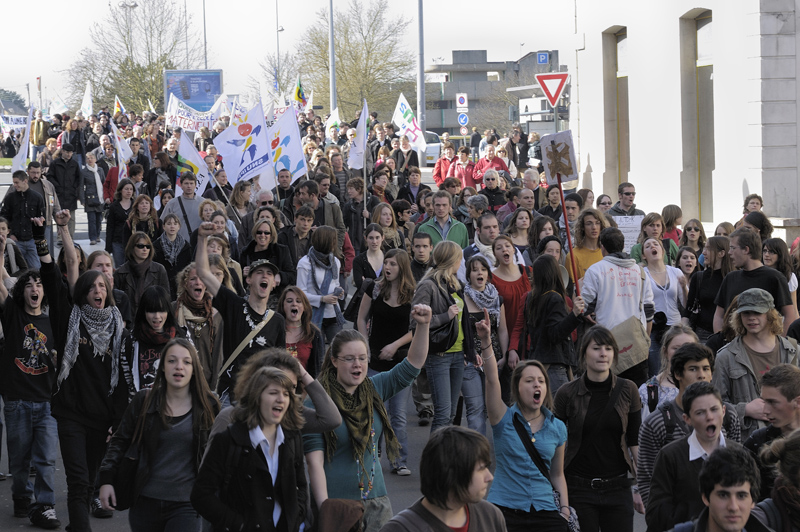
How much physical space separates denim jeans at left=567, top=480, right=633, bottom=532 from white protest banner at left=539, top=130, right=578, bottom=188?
14.9ft

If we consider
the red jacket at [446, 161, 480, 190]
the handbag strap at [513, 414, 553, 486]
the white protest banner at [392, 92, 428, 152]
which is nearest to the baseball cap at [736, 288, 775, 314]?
the handbag strap at [513, 414, 553, 486]

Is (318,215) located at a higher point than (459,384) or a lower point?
higher

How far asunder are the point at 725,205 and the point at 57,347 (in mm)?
12550

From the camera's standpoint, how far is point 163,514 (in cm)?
556

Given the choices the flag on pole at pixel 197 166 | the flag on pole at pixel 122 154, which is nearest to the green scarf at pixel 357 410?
the flag on pole at pixel 197 166

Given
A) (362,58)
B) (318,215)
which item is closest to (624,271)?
(318,215)

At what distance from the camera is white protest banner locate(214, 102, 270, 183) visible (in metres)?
15.3

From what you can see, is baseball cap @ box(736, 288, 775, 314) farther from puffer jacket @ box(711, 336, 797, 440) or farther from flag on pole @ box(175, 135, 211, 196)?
flag on pole @ box(175, 135, 211, 196)

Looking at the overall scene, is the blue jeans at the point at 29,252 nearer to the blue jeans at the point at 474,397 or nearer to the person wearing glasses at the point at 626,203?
the person wearing glasses at the point at 626,203

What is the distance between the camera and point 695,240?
37.6 feet

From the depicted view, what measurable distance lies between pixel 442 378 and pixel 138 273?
322 centimetres

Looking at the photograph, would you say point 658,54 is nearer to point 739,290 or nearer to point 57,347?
point 739,290

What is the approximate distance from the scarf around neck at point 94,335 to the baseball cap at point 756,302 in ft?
13.5

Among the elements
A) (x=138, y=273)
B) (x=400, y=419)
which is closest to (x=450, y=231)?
(x=138, y=273)
